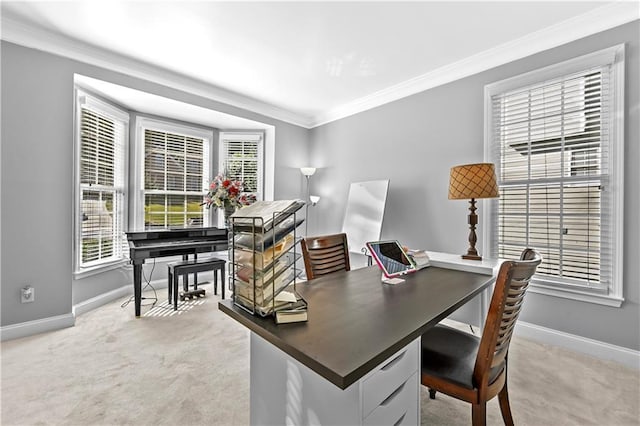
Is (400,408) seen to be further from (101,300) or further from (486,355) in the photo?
(101,300)

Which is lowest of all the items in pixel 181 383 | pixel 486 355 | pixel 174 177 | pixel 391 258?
pixel 181 383

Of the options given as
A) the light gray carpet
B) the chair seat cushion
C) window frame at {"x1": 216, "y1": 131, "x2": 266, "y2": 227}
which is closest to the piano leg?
the light gray carpet

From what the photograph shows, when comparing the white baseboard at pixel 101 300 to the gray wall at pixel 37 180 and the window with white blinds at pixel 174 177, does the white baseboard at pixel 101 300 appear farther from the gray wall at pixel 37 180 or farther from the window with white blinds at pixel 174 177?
the window with white blinds at pixel 174 177

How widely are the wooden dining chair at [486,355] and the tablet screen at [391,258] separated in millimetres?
414

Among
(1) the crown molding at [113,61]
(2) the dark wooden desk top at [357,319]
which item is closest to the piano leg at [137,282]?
(1) the crown molding at [113,61]

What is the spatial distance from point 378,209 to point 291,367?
3.00m

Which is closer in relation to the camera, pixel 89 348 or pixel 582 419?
pixel 582 419

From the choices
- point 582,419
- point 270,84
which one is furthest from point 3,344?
point 582,419

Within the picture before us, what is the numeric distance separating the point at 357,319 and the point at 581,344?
8.42ft

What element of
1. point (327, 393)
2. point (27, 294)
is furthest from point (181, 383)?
point (27, 294)

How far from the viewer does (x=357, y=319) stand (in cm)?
104

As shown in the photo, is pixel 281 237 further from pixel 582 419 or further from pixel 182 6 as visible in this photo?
pixel 182 6

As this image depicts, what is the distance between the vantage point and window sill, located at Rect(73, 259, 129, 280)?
322 cm

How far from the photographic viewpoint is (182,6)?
7.44 feet
